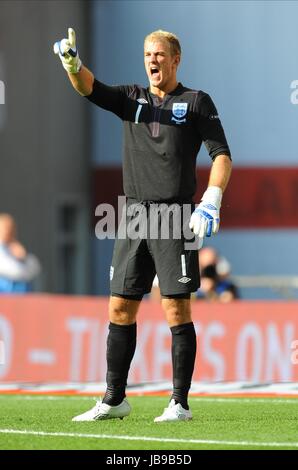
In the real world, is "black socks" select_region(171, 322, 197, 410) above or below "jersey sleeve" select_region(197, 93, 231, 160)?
below

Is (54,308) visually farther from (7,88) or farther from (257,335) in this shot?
(7,88)

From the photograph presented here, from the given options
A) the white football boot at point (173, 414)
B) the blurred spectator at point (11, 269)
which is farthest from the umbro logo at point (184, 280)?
the blurred spectator at point (11, 269)

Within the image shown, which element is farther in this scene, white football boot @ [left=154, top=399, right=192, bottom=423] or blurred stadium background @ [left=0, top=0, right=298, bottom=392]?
blurred stadium background @ [left=0, top=0, right=298, bottom=392]

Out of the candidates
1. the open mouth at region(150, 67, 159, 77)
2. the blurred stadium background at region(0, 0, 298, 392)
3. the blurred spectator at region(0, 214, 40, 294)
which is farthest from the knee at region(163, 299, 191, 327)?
the blurred stadium background at region(0, 0, 298, 392)

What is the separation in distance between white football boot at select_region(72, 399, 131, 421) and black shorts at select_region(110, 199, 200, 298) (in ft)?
2.37

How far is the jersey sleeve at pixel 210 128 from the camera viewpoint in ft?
27.1

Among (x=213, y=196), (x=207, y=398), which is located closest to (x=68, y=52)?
(x=213, y=196)

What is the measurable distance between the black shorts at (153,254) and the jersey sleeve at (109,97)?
2.00 feet

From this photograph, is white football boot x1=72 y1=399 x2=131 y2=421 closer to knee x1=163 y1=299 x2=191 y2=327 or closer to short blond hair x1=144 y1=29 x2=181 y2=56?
knee x1=163 y1=299 x2=191 y2=327

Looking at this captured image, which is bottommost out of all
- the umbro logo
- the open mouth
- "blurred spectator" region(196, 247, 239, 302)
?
"blurred spectator" region(196, 247, 239, 302)

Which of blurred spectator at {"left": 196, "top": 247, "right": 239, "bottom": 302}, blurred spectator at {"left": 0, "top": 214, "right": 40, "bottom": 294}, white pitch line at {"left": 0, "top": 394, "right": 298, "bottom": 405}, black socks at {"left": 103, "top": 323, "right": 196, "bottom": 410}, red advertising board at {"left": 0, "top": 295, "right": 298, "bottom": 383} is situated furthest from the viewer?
blurred spectator at {"left": 196, "top": 247, "right": 239, "bottom": 302}

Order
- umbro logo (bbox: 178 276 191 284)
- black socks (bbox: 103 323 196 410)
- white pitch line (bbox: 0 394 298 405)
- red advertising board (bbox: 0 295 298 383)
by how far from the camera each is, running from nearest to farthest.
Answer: umbro logo (bbox: 178 276 191 284) < black socks (bbox: 103 323 196 410) < white pitch line (bbox: 0 394 298 405) < red advertising board (bbox: 0 295 298 383)

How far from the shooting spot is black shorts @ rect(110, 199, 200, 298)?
8.20m

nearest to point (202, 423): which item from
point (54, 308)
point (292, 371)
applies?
A: point (292, 371)
